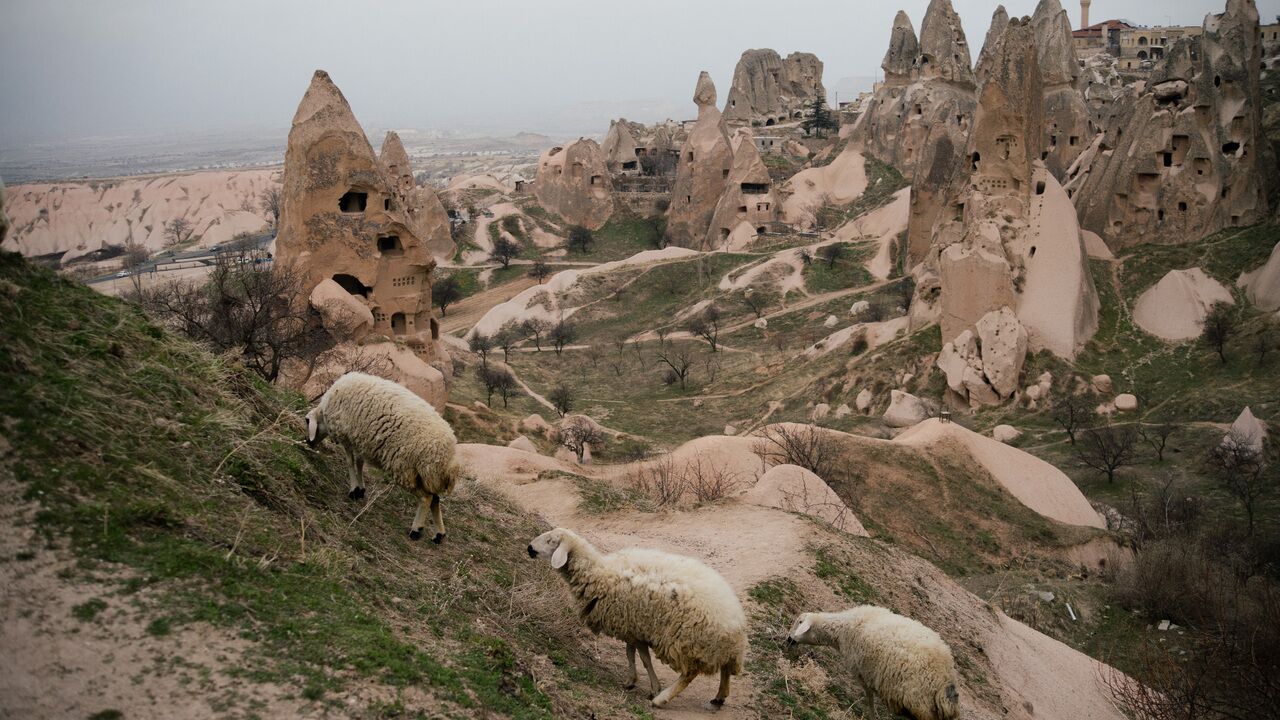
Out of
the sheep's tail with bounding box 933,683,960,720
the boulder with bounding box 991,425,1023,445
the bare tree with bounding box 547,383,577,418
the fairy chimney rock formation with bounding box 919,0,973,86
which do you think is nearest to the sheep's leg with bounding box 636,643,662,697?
the sheep's tail with bounding box 933,683,960,720

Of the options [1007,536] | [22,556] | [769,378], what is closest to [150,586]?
[22,556]

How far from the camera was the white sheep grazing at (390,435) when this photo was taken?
846cm

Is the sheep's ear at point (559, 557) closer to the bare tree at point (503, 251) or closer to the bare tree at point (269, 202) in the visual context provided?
the bare tree at point (503, 251)

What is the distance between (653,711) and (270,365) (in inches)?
663

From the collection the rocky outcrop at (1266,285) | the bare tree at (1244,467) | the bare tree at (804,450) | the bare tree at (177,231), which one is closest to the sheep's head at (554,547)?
the bare tree at (804,450)

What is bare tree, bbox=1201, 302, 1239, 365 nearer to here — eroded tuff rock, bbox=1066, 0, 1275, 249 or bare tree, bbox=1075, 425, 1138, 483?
bare tree, bbox=1075, 425, 1138, 483

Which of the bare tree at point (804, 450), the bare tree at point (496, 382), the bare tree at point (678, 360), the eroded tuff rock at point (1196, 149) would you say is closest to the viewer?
the bare tree at point (804, 450)

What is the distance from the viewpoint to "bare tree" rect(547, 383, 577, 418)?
39938 millimetres

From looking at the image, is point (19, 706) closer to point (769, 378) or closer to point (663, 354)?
point (769, 378)

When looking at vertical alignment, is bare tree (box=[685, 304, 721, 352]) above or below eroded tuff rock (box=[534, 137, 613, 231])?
below

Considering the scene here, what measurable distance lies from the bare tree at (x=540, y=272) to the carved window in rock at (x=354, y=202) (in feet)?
126

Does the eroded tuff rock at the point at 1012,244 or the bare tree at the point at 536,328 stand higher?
the eroded tuff rock at the point at 1012,244

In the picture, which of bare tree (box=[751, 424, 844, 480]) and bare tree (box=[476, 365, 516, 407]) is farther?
bare tree (box=[476, 365, 516, 407])

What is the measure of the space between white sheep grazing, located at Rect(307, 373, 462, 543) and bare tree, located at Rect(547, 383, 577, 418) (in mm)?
30786
